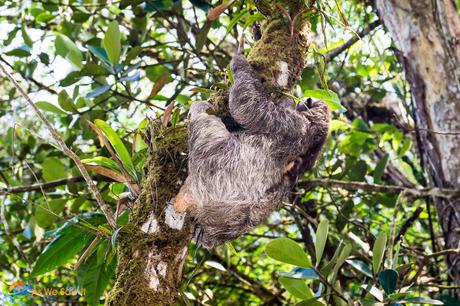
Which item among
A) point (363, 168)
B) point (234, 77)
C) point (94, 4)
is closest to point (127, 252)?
point (234, 77)

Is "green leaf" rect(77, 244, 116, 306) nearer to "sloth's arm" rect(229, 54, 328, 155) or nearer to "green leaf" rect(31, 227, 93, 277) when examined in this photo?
"green leaf" rect(31, 227, 93, 277)

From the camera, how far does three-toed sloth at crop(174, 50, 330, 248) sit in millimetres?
2615

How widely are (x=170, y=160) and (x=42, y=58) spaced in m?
2.48

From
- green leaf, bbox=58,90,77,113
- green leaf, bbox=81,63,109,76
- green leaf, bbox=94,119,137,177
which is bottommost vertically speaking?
green leaf, bbox=94,119,137,177

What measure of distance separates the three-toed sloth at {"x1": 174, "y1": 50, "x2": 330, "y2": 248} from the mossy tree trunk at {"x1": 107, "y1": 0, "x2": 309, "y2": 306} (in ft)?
0.33

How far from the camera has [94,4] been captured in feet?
15.8

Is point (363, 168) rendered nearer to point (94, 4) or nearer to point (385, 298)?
point (385, 298)

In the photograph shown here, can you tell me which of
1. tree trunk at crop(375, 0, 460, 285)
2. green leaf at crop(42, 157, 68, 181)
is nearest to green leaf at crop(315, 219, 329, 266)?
tree trunk at crop(375, 0, 460, 285)

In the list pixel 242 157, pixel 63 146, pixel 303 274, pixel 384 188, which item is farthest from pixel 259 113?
pixel 384 188

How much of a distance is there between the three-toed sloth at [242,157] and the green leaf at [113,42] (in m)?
0.91

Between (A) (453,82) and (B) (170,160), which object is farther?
(A) (453,82)

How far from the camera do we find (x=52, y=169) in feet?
12.5

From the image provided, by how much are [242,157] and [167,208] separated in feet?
1.87

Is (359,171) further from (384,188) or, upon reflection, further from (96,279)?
(96,279)
